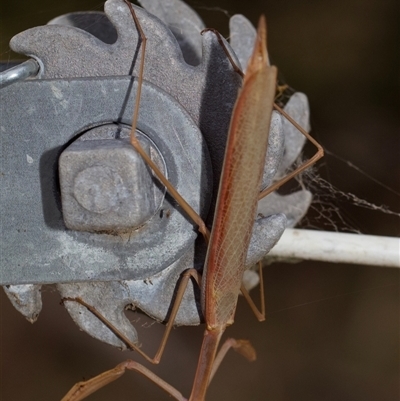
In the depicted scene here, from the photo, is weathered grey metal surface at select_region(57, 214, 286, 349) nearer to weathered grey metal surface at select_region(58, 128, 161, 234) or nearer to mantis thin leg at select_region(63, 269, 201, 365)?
mantis thin leg at select_region(63, 269, 201, 365)

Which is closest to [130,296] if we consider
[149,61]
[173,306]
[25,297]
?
[173,306]

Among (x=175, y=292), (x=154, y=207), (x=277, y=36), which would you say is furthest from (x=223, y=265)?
(x=277, y=36)

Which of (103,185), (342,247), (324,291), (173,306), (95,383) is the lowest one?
(324,291)

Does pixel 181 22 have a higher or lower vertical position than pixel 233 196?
higher

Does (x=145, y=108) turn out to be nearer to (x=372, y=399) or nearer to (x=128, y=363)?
(x=128, y=363)

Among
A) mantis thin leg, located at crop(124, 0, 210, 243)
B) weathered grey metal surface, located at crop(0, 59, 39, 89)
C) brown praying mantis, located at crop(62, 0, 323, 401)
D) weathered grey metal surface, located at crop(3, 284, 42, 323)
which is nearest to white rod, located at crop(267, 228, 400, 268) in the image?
brown praying mantis, located at crop(62, 0, 323, 401)

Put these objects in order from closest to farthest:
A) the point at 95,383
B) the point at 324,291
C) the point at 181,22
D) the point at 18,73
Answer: the point at 18,73, the point at 95,383, the point at 181,22, the point at 324,291

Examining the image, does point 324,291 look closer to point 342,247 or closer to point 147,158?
point 342,247

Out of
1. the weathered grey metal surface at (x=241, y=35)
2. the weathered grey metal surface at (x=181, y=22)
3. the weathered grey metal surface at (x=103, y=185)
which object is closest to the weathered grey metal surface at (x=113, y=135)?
the weathered grey metal surface at (x=103, y=185)

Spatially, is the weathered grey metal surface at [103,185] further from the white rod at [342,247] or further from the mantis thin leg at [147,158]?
the white rod at [342,247]
